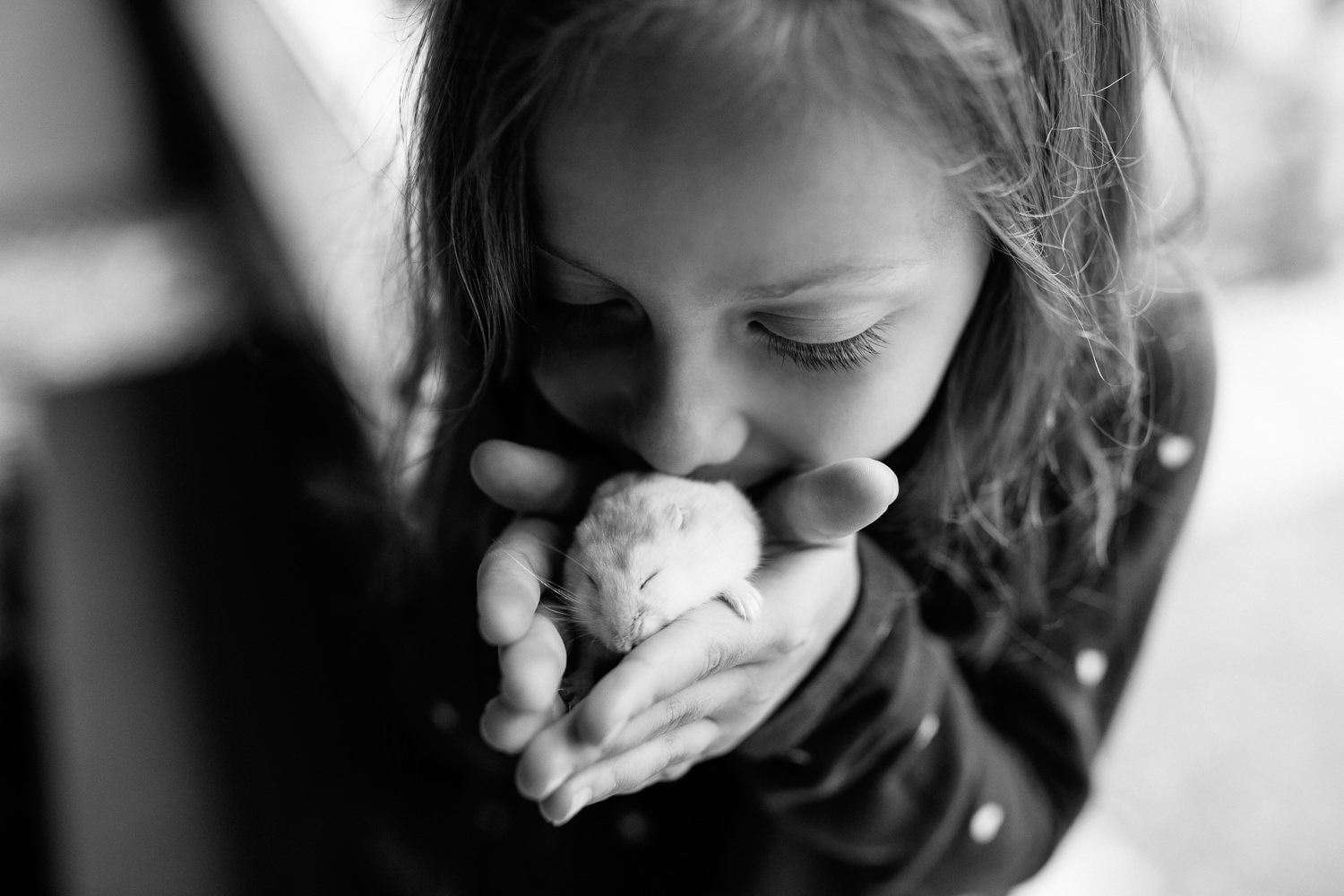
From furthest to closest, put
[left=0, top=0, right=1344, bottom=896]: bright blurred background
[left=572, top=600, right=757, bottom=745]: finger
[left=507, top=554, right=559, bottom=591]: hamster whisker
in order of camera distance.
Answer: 1. [left=0, top=0, right=1344, bottom=896]: bright blurred background
2. [left=507, top=554, right=559, bottom=591]: hamster whisker
3. [left=572, top=600, right=757, bottom=745]: finger

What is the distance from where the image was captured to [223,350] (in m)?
1.77

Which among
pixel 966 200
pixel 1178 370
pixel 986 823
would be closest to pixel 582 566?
pixel 966 200

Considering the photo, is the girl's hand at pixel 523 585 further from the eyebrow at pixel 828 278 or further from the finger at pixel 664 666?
the eyebrow at pixel 828 278

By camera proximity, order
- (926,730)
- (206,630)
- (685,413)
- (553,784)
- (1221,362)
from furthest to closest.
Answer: (206,630) < (1221,362) < (926,730) < (685,413) < (553,784)

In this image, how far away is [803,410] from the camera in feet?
1.94

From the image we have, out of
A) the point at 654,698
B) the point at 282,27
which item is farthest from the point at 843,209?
the point at 282,27

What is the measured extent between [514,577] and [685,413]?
0.13 m

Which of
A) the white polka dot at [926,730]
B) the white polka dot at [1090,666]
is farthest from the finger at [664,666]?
the white polka dot at [1090,666]

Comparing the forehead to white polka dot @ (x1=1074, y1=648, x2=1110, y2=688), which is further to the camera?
white polka dot @ (x1=1074, y1=648, x2=1110, y2=688)

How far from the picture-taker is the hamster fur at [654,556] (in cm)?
53

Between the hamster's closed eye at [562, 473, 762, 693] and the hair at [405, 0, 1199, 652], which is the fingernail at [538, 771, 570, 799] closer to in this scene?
the hamster's closed eye at [562, 473, 762, 693]

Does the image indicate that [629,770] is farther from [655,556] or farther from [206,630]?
[206,630]

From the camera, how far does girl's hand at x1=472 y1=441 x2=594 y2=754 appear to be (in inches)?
18.3

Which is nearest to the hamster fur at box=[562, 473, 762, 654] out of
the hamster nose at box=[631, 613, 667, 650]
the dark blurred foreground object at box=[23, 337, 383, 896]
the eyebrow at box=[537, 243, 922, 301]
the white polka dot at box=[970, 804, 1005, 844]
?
the hamster nose at box=[631, 613, 667, 650]
